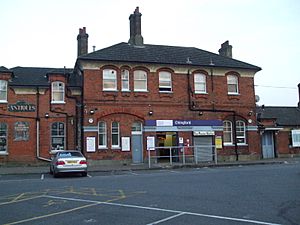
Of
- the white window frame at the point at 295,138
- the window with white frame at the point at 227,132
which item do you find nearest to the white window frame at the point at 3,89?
the window with white frame at the point at 227,132

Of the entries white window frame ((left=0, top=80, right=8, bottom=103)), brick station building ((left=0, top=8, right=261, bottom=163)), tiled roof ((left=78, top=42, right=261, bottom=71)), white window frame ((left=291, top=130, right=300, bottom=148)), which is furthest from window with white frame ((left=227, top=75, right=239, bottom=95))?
white window frame ((left=0, top=80, right=8, bottom=103))

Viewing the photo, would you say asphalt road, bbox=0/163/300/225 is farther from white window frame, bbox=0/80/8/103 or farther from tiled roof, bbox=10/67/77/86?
tiled roof, bbox=10/67/77/86

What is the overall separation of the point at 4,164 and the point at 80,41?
12063 mm

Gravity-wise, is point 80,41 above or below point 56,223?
above

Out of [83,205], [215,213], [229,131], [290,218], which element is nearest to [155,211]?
[215,213]

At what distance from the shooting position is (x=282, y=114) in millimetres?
36531

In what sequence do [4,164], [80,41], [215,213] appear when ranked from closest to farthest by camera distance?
[215,213] < [4,164] < [80,41]

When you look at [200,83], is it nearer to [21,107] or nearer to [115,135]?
[115,135]

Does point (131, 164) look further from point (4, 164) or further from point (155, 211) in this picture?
point (155, 211)

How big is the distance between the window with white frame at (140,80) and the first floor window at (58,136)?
21.2 ft

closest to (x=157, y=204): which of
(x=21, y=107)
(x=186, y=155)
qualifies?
(x=186, y=155)

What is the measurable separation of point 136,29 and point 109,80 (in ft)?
18.7

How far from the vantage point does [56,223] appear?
7.61m

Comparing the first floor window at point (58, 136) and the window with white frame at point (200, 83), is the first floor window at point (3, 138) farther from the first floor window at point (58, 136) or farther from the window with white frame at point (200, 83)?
the window with white frame at point (200, 83)
